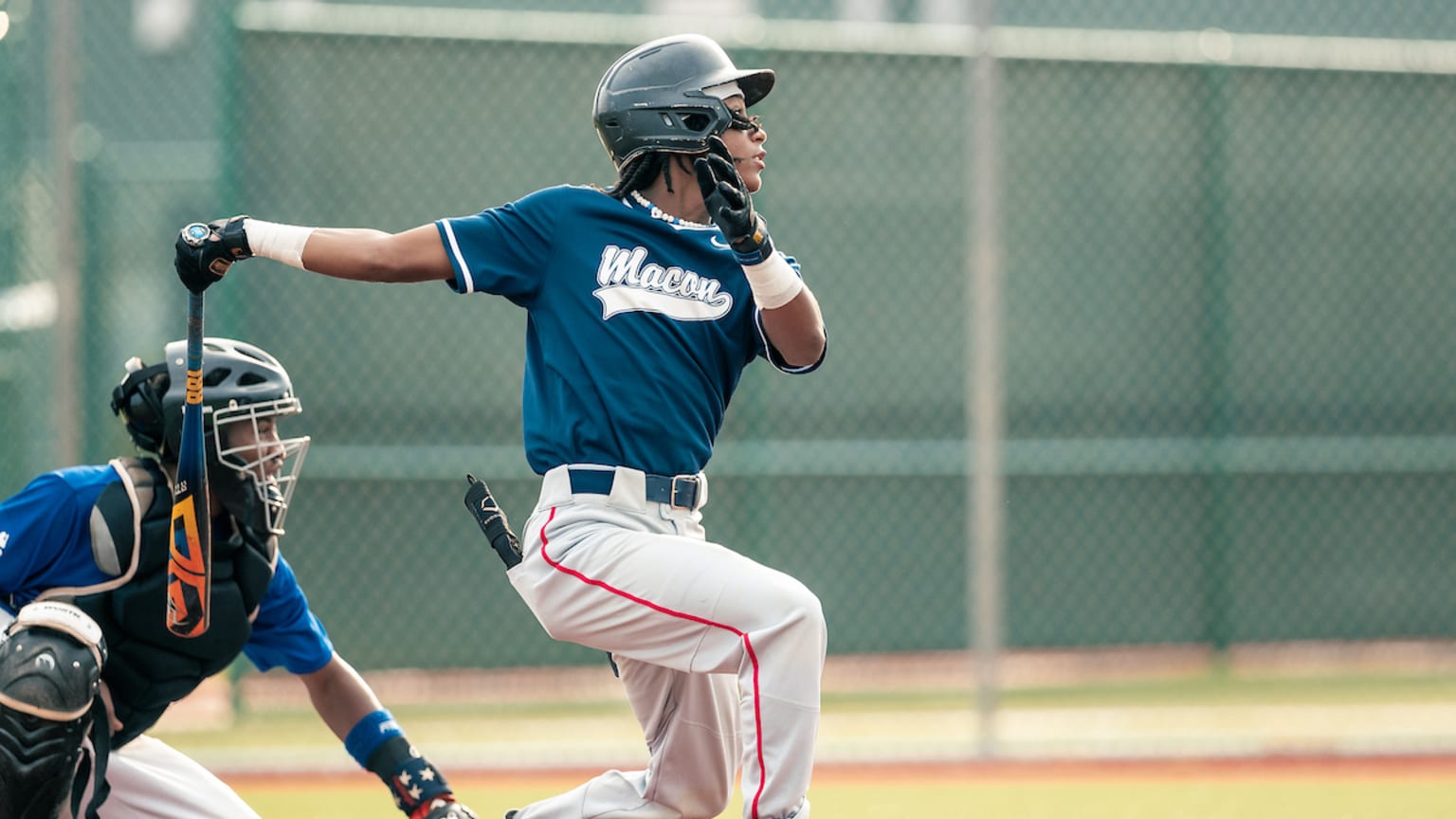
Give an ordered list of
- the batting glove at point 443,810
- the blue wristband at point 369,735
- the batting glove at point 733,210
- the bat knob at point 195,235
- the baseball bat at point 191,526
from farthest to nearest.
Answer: the blue wristband at point 369,735 < the batting glove at point 443,810 < the baseball bat at point 191,526 < the bat knob at point 195,235 < the batting glove at point 733,210

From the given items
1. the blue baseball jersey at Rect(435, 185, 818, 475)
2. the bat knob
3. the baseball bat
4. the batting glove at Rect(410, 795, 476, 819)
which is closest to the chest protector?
the baseball bat

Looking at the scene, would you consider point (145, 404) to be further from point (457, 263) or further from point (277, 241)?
point (457, 263)

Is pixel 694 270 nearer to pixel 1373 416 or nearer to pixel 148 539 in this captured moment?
pixel 148 539

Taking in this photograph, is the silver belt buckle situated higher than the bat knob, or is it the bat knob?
the bat knob

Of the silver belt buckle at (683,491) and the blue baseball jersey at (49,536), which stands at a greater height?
the silver belt buckle at (683,491)

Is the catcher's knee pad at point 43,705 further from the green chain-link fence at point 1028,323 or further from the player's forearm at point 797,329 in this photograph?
the green chain-link fence at point 1028,323

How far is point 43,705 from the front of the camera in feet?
9.96

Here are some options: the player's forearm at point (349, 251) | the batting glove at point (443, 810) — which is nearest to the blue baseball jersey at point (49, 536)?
the player's forearm at point (349, 251)

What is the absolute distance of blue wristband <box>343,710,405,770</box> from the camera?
361 cm

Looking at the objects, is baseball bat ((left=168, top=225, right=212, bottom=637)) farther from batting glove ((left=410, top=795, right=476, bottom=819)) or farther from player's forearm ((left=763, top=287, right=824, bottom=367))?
player's forearm ((left=763, top=287, right=824, bottom=367))

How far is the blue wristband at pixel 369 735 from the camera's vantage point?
3613 millimetres

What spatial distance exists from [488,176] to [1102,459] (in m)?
3.33

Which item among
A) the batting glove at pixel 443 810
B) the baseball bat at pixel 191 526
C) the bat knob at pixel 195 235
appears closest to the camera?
the bat knob at pixel 195 235

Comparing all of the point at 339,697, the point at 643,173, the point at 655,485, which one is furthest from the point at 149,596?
the point at 643,173
